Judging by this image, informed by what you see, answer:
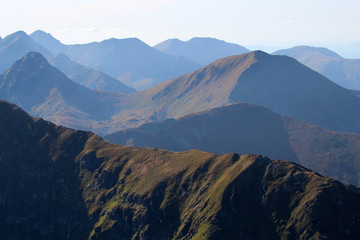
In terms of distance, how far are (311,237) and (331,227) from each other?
10.1 meters

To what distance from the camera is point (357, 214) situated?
655 ft

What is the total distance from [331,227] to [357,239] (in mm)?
11716

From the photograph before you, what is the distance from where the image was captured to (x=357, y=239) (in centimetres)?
19350

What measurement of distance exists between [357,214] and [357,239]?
38.4 ft

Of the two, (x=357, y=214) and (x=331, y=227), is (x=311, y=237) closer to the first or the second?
(x=331, y=227)

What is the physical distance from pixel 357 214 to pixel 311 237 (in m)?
23.3

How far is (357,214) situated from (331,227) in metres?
13.3

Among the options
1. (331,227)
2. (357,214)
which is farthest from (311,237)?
(357,214)

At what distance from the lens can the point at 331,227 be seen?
199250 millimetres
